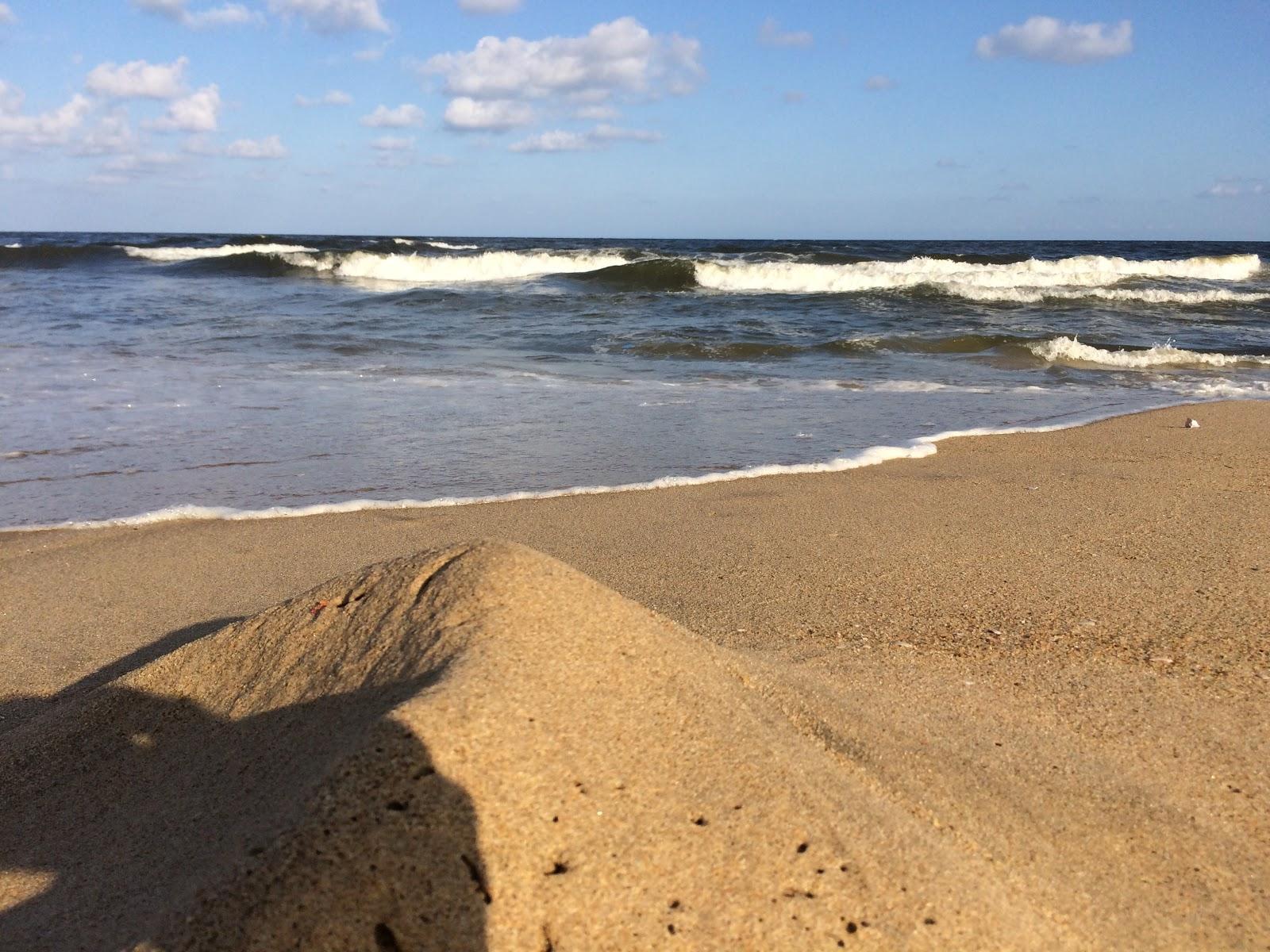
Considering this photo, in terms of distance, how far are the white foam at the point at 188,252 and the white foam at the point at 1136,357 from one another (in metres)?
24.9

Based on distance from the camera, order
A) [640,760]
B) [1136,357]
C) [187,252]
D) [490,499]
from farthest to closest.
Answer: [187,252] → [1136,357] → [490,499] → [640,760]

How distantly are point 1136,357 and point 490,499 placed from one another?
349 inches

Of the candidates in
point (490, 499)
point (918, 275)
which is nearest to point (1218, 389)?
point (490, 499)

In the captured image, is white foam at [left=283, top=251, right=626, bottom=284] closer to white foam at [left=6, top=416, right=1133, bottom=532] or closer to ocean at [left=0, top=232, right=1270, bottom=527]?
ocean at [left=0, top=232, right=1270, bottom=527]

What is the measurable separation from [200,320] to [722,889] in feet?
48.8

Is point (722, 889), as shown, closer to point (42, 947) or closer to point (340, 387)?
point (42, 947)

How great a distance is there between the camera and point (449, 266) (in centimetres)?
2884

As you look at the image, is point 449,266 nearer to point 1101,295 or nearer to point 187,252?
point 187,252

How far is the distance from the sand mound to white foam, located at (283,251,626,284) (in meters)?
25.6

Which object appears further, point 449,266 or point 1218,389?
point 449,266

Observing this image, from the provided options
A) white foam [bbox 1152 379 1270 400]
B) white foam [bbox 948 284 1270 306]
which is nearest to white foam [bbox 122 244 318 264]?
white foam [bbox 948 284 1270 306]

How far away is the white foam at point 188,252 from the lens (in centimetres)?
3272

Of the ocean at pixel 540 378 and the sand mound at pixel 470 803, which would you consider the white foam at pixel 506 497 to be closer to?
the ocean at pixel 540 378

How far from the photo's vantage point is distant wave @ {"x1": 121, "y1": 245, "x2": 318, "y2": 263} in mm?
32781
